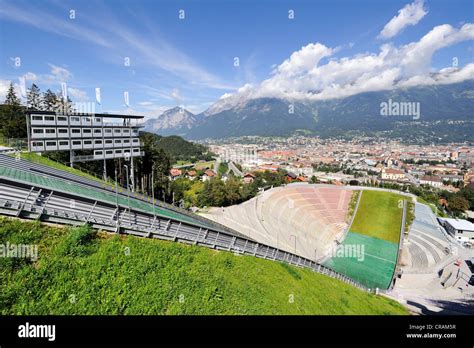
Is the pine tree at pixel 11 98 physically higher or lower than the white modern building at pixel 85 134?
higher

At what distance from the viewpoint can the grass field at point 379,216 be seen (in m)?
36.6

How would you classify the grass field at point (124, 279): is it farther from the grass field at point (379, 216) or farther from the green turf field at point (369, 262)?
the grass field at point (379, 216)

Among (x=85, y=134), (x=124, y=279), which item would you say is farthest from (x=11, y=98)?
(x=124, y=279)

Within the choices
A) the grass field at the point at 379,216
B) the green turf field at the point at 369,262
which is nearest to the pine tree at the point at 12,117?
the green turf field at the point at 369,262

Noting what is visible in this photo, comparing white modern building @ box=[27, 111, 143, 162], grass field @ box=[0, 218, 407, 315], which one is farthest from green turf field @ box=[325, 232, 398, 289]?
white modern building @ box=[27, 111, 143, 162]

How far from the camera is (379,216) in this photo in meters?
40.5

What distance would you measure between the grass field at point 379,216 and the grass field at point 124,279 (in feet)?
112

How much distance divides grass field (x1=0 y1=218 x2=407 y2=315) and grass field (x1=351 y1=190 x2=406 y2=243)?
3416 centimetres

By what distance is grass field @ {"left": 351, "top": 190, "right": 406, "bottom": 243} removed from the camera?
3662 cm

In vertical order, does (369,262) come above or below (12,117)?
below

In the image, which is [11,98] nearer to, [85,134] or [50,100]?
[50,100]

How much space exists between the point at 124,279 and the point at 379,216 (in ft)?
147
